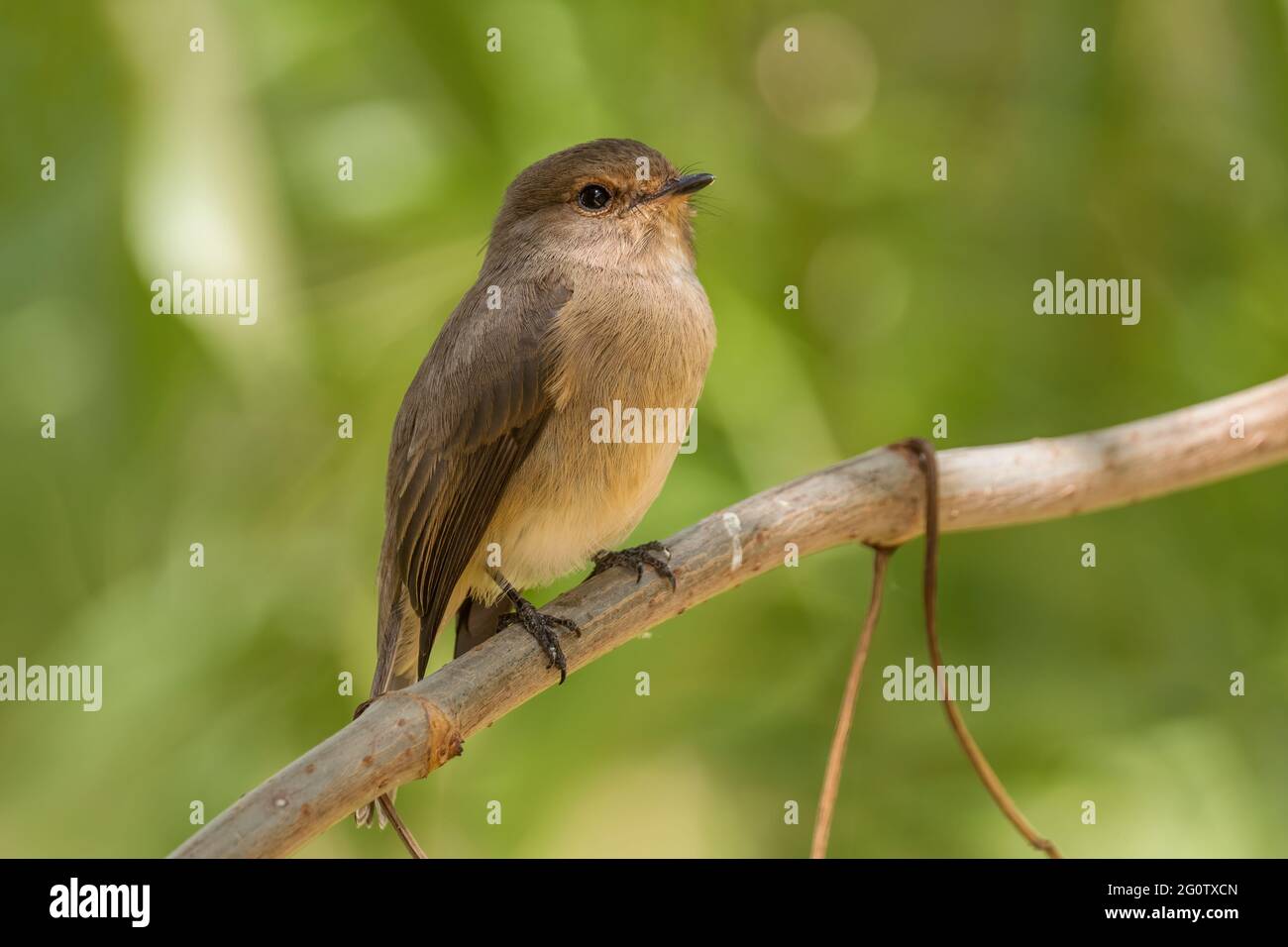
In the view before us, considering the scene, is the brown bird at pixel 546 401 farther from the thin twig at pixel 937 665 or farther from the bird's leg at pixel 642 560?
the thin twig at pixel 937 665

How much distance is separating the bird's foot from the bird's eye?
0.90 m

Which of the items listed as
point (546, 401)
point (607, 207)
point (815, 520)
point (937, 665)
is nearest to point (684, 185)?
point (607, 207)

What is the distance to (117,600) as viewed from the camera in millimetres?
3361

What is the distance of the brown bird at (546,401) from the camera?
2580 mm

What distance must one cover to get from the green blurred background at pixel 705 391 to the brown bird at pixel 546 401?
1.85 ft

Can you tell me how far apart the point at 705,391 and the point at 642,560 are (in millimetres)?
991

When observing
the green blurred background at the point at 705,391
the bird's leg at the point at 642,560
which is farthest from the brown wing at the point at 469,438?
the green blurred background at the point at 705,391

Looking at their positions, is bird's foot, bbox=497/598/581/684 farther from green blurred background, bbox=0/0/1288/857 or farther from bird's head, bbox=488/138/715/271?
green blurred background, bbox=0/0/1288/857

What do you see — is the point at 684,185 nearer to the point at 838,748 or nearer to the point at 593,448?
the point at 593,448

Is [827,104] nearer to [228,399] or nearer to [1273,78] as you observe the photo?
[1273,78]

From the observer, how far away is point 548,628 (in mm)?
2287

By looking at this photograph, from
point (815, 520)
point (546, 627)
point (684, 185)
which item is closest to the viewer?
point (546, 627)

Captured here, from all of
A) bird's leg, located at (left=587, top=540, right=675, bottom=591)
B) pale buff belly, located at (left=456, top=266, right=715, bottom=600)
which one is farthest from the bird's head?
bird's leg, located at (left=587, top=540, right=675, bottom=591)
